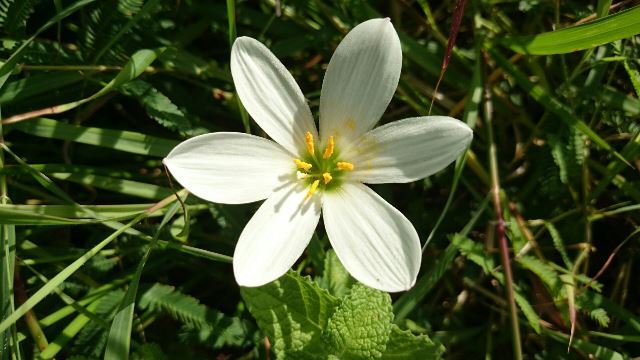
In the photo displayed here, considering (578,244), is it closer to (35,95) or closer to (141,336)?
(141,336)

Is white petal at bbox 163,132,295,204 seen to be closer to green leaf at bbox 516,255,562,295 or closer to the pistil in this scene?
the pistil

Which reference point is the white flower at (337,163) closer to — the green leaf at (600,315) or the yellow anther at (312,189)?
the yellow anther at (312,189)

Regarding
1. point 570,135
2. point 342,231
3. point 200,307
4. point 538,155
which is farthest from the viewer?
point 538,155

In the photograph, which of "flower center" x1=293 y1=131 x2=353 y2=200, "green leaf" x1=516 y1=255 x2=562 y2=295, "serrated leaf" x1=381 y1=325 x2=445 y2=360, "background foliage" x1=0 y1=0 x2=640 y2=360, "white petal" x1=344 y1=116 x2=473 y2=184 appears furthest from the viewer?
"green leaf" x1=516 y1=255 x2=562 y2=295

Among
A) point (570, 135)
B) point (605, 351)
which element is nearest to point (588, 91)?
point (570, 135)

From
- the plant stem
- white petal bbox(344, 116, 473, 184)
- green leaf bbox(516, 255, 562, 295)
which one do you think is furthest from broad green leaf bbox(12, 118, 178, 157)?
green leaf bbox(516, 255, 562, 295)

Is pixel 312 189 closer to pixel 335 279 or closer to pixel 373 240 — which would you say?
pixel 373 240

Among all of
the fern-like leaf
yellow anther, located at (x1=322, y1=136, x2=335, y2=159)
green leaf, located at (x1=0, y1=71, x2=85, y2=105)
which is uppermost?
green leaf, located at (x1=0, y1=71, x2=85, y2=105)
